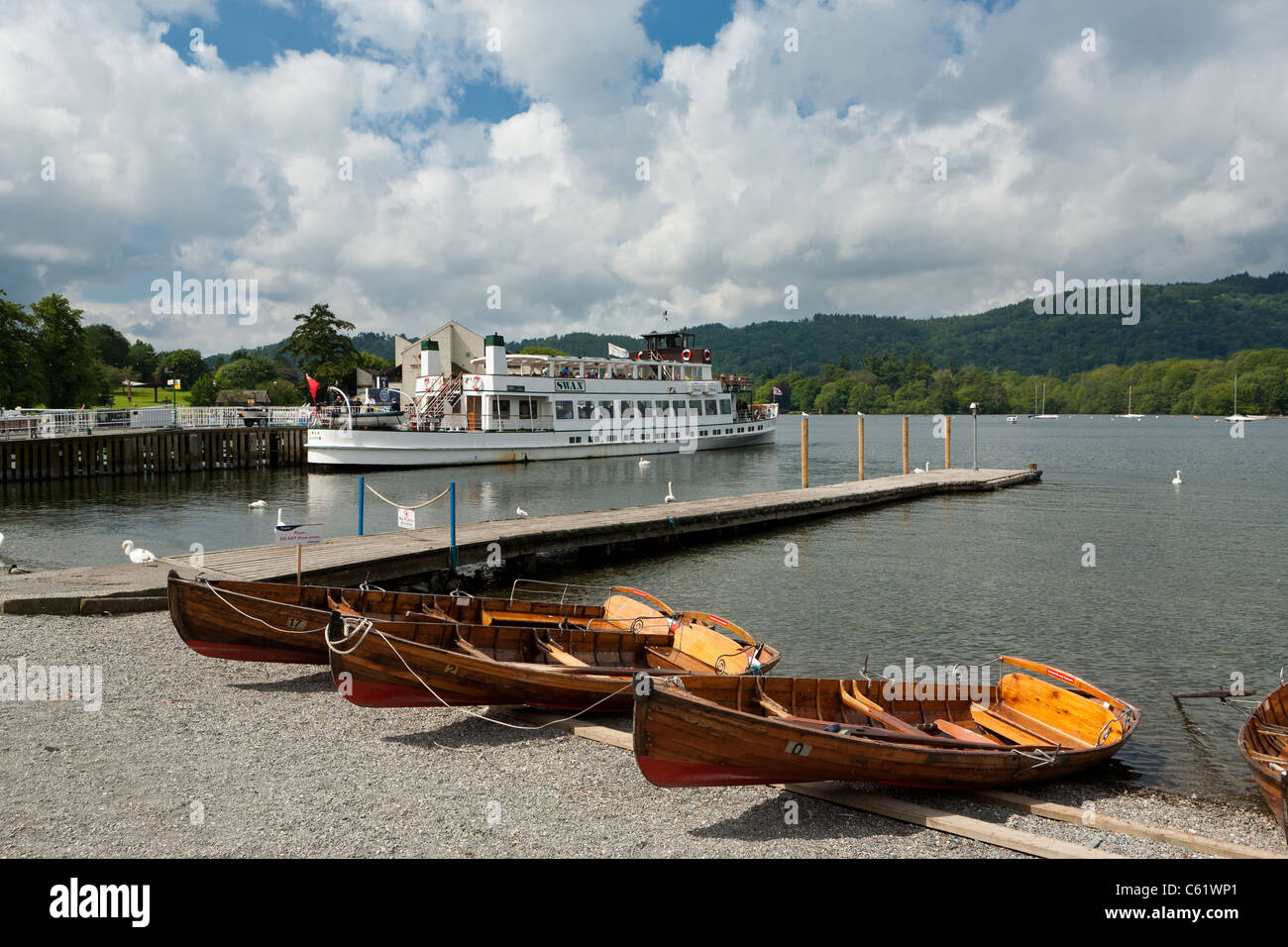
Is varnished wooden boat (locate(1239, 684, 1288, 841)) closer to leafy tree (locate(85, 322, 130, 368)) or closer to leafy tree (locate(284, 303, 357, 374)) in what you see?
leafy tree (locate(284, 303, 357, 374))

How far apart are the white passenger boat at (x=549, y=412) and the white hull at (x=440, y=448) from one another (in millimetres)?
58

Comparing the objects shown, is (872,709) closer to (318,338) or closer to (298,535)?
(298,535)

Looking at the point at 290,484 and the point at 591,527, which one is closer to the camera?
the point at 591,527

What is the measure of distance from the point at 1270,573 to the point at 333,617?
20.6 m

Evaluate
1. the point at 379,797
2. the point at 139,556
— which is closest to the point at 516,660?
the point at 379,797

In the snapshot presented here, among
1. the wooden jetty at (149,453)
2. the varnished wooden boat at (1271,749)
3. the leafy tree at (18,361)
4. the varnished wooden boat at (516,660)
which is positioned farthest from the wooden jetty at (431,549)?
the leafy tree at (18,361)

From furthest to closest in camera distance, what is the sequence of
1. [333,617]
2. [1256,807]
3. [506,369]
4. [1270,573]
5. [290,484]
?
[506,369] < [290,484] < [1270,573] < [333,617] < [1256,807]

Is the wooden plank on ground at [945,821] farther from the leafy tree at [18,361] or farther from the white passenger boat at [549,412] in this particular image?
the leafy tree at [18,361]

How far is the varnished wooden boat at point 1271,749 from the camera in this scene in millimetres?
6727

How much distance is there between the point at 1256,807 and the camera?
791cm

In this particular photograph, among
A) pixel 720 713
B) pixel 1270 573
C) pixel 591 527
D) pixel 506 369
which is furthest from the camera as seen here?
pixel 506 369
